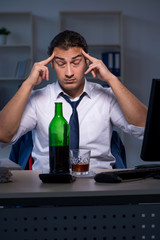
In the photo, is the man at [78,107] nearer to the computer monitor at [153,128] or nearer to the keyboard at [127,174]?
the keyboard at [127,174]

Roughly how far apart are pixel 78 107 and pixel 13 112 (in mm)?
389

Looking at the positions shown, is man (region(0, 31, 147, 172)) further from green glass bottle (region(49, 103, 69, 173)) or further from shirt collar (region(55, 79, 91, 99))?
green glass bottle (region(49, 103, 69, 173))

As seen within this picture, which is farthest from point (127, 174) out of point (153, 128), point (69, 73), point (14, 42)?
point (14, 42)

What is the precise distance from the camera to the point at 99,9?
5043mm

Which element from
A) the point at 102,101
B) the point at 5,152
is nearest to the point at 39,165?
the point at 102,101

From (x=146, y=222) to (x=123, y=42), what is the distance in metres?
4.11

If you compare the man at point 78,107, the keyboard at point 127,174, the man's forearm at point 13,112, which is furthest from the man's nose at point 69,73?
the keyboard at point 127,174

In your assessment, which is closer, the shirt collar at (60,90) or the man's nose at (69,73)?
the man's nose at (69,73)

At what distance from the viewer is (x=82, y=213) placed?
1.21 metres

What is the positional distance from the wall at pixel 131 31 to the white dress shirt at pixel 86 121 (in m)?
2.88

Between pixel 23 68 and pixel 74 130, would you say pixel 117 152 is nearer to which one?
pixel 74 130

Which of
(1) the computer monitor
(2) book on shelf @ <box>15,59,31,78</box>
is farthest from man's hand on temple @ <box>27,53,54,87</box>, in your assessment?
(2) book on shelf @ <box>15,59,31,78</box>

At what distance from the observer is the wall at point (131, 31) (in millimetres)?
5004

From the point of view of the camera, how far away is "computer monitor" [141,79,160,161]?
4.24ft
